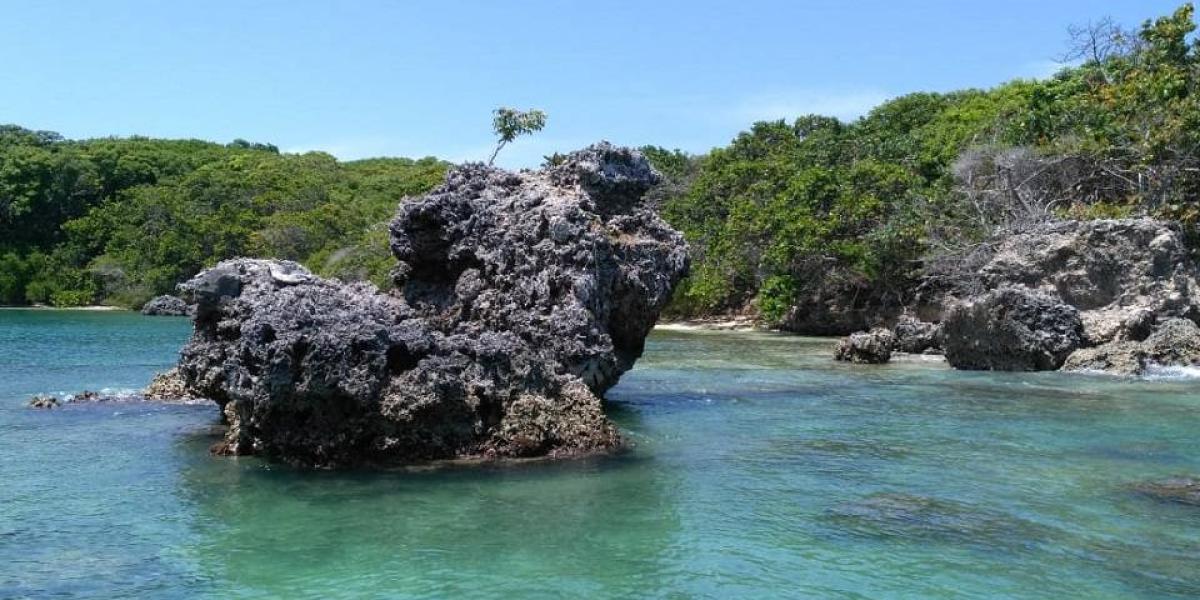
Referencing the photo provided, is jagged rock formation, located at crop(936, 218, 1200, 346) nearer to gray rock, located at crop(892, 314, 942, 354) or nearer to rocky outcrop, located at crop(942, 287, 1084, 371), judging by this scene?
rocky outcrop, located at crop(942, 287, 1084, 371)

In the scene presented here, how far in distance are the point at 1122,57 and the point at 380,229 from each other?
1449 inches

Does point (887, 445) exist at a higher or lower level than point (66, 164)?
lower

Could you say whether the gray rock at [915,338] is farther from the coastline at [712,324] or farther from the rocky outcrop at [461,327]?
the coastline at [712,324]

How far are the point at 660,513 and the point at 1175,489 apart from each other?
5.33 m

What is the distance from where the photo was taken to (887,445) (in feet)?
42.7

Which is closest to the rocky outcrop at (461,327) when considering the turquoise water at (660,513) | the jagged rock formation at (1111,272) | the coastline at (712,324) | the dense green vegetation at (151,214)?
the turquoise water at (660,513)

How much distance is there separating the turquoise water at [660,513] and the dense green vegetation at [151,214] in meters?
44.6

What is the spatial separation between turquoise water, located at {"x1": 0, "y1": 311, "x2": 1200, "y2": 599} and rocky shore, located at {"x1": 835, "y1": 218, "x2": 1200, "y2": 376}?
22.8ft

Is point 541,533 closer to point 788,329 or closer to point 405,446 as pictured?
point 405,446

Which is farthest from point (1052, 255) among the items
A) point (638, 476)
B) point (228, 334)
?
point (228, 334)

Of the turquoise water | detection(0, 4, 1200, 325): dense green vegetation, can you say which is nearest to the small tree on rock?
detection(0, 4, 1200, 325): dense green vegetation

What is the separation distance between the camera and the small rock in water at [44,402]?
1673cm

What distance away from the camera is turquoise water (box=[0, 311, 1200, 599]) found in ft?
24.4

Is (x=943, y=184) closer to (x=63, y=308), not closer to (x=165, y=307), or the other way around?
(x=165, y=307)
